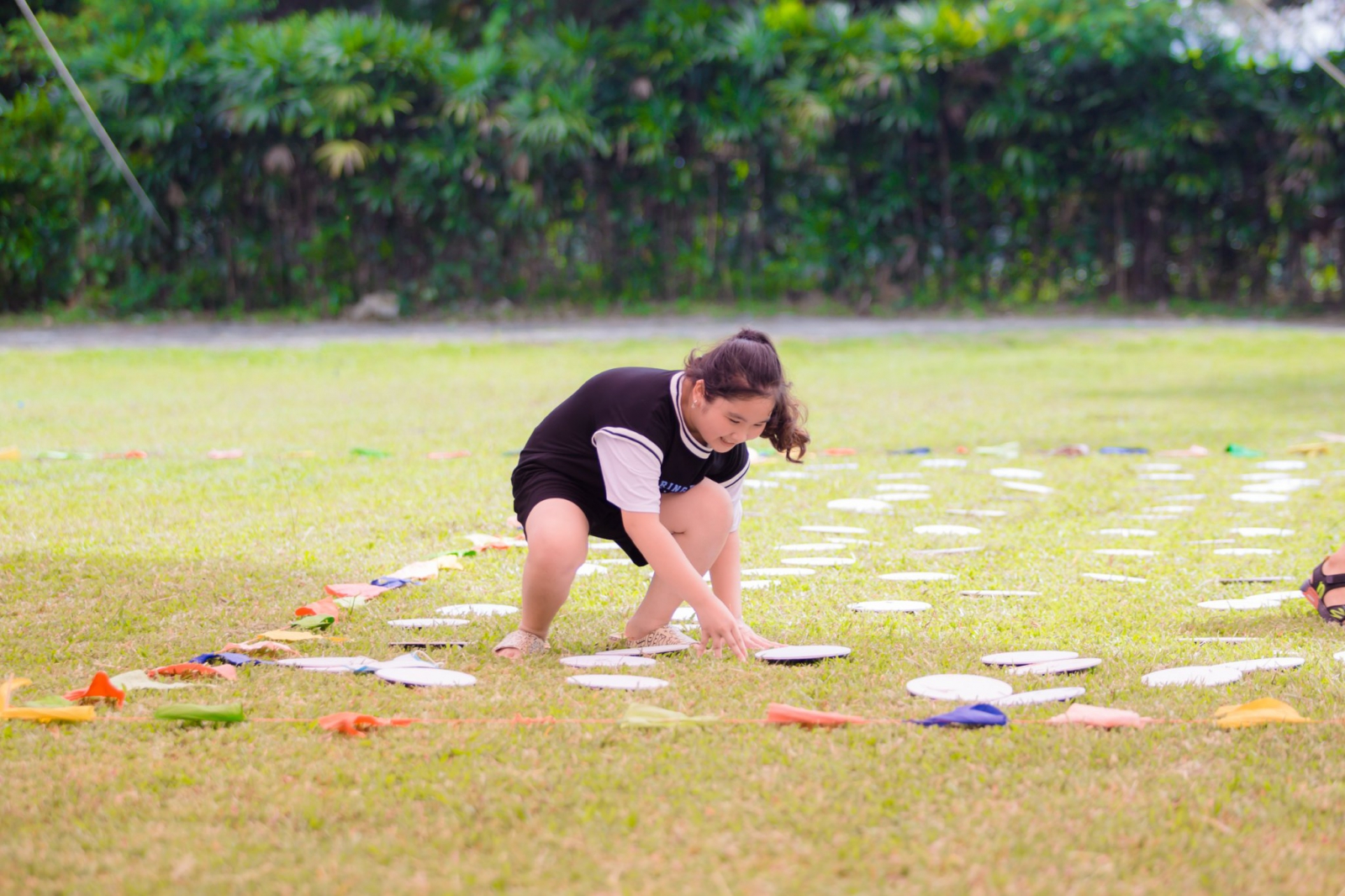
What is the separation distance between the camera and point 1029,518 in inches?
158

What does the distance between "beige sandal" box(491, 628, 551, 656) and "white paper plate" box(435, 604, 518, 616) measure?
0.89 ft

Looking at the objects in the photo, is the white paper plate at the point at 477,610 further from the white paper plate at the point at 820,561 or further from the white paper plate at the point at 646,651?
the white paper plate at the point at 820,561

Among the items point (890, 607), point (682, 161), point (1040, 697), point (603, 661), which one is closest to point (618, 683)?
point (603, 661)

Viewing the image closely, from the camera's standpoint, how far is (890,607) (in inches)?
110

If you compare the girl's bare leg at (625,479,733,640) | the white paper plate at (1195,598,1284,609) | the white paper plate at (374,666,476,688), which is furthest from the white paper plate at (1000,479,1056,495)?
the white paper plate at (374,666,476,688)

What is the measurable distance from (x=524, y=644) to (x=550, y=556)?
190 millimetres

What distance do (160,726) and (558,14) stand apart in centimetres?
1389

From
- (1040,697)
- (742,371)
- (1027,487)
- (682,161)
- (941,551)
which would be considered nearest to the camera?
(1040,697)

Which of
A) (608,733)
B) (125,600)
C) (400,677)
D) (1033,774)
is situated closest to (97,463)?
(125,600)

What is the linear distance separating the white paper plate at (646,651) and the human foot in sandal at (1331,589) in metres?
1.34

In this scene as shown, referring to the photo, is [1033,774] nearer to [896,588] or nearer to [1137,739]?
[1137,739]

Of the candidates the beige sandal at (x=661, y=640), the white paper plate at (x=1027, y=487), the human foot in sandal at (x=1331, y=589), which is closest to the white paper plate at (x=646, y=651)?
the beige sandal at (x=661, y=640)

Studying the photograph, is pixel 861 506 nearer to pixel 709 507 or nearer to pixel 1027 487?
pixel 1027 487

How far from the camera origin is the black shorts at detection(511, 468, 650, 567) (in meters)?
2.48
